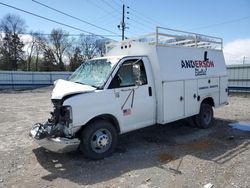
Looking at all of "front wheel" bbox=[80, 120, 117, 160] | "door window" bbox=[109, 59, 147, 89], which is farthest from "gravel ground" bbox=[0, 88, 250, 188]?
"door window" bbox=[109, 59, 147, 89]

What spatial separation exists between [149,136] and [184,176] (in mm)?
2882

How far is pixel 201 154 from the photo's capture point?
21.0 ft

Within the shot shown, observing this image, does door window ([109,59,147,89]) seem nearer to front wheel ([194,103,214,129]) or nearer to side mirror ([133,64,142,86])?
side mirror ([133,64,142,86])

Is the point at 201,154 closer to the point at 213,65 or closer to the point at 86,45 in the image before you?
the point at 213,65

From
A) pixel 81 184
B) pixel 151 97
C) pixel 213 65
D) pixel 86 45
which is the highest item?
pixel 86 45

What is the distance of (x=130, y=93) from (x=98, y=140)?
135 centimetres

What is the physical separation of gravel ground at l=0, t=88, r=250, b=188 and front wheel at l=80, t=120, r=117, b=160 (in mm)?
193

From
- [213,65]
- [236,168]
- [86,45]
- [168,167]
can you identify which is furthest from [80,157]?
[86,45]

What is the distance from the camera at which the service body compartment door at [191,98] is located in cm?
790

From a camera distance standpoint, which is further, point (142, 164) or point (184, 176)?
point (142, 164)

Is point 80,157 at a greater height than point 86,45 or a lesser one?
lesser

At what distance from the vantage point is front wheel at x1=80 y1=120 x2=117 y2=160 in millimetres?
5855

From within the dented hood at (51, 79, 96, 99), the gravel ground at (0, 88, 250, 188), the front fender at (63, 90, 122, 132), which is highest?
the dented hood at (51, 79, 96, 99)

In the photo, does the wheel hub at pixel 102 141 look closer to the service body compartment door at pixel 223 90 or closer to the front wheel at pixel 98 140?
the front wheel at pixel 98 140
